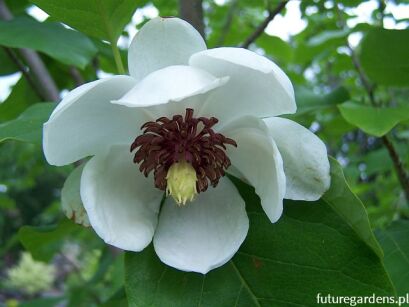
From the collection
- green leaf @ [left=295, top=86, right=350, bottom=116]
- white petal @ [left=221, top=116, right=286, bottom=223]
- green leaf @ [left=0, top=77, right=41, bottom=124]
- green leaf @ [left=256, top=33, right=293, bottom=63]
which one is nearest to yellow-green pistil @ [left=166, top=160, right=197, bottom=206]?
white petal @ [left=221, top=116, right=286, bottom=223]

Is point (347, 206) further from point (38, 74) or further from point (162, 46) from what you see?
point (38, 74)

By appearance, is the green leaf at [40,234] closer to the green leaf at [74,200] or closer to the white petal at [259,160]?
the green leaf at [74,200]

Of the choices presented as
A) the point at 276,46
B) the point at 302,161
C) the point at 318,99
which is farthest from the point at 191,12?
the point at 276,46

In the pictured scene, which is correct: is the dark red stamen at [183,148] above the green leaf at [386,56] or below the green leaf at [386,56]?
above

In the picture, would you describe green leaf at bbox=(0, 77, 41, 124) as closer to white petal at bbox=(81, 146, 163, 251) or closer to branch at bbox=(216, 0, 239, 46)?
branch at bbox=(216, 0, 239, 46)

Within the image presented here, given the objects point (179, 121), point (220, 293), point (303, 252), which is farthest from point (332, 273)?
point (179, 121)

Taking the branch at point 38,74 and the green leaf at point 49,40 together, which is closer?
the green leaf at point 49,40

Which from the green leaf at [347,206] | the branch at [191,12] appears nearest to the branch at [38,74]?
the branch at [191,12]
